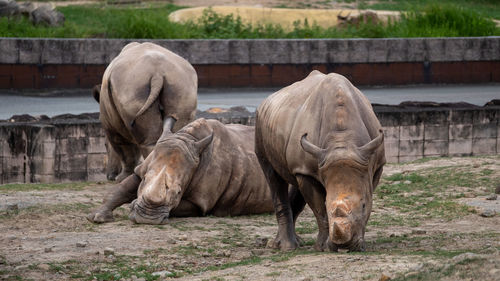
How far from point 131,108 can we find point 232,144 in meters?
1.31

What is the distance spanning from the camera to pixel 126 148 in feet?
43.8

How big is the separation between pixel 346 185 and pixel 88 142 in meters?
7.21

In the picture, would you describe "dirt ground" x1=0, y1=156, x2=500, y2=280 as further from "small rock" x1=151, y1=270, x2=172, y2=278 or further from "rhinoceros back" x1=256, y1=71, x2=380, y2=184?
"rhinoceros back" x1=256, y1=71, x2=380, y2=184

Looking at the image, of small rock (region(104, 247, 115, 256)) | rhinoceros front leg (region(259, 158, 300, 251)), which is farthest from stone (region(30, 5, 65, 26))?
small rock (region(104, 247, 115, 256))

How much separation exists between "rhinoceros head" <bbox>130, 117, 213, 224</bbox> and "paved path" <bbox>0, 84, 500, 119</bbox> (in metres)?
6.75

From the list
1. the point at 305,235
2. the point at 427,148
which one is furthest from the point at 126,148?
the point at 427,148

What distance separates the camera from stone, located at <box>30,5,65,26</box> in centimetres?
2455

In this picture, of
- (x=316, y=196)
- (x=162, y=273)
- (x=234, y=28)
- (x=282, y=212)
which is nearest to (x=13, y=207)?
(x=282, y=212)

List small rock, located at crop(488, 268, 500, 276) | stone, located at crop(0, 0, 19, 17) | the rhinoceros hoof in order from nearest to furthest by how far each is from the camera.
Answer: small rock, located at crop(488, 268, 500, 276) < the rhinoceros hoof < stone, located at crop(0, 0, 19, 17)

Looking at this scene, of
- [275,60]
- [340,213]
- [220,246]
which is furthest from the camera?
[275,60]

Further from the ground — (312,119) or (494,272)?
(312,119)

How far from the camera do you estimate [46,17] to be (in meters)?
24.7

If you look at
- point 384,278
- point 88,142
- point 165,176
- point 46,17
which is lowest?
point 88,142

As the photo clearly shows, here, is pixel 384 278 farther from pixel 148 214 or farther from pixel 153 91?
pixel 153 91
